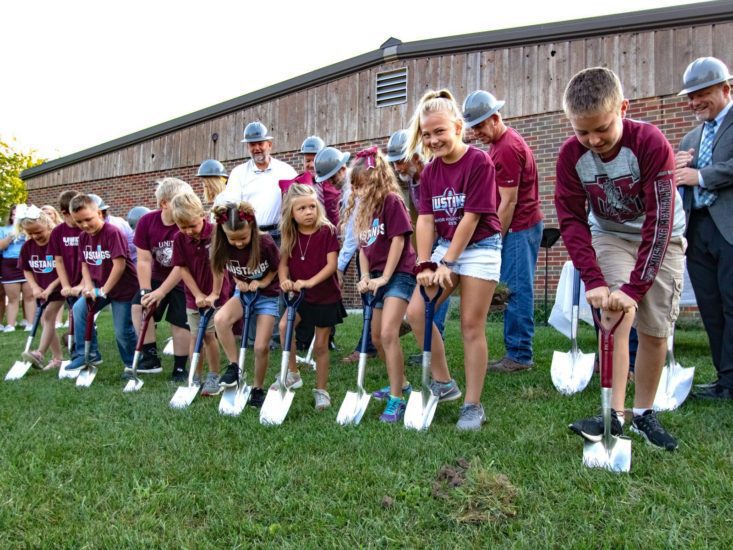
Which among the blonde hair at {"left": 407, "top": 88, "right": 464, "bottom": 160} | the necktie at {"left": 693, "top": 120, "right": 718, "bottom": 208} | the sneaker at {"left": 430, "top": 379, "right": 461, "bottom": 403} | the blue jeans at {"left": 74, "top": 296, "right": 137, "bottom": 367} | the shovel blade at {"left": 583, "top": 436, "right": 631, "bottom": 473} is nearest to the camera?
the shovel blade at {"left": 583, "top": 436, "right": 631, "bottom": 473}

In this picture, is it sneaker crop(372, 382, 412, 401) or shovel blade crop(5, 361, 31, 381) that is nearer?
sneaker crop(372, 382, 412, 401)

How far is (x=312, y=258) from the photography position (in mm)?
4684

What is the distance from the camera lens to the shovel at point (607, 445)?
2.76 meters

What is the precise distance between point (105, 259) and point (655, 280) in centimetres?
519

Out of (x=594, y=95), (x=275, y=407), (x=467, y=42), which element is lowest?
(x=275, y=407)

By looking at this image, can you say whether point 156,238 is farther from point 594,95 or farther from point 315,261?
point 594,95

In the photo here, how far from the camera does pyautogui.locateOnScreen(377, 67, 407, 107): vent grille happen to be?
11930mm

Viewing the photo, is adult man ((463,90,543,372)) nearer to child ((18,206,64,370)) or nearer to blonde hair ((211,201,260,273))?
blonde hair ((211,201,260,273))

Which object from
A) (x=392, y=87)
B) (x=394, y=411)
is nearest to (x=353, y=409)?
(x=394, y=411)

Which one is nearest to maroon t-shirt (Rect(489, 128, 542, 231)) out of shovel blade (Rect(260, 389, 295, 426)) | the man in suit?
the man in suit

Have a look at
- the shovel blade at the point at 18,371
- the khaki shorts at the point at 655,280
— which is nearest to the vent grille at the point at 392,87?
the shovel blade at the point at 18,371

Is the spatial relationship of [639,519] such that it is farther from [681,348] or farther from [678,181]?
[681,348]

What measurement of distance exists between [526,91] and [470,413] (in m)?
8.29

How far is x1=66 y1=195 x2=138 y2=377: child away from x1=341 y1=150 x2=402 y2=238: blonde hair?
9.61 ft
